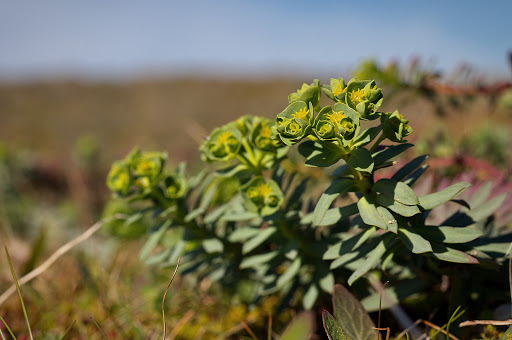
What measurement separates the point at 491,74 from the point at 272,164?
4.55 feet

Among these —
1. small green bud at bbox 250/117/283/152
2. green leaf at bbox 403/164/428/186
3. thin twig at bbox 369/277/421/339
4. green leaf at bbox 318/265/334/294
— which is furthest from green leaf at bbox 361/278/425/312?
small green bud at bbox 250/117/283/152

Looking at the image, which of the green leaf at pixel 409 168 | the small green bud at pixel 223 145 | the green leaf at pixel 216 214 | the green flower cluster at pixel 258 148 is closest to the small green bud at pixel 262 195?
the green flower cluster at pixel 258 148

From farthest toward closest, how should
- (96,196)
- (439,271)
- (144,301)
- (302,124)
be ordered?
(96,196)
(144,301)
(439,271)
(302,124)

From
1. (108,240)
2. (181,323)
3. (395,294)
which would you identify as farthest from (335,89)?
(108,240)

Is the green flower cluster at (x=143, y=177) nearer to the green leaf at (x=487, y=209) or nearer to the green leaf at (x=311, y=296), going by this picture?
the green leaf at (x=311, y=296)

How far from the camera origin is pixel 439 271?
1132 millimetres

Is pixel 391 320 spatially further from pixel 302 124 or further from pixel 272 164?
pixel 302 124

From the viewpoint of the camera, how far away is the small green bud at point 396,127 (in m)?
0.90

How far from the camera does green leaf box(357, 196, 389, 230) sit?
909 mm

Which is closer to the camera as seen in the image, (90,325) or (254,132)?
(254,132)

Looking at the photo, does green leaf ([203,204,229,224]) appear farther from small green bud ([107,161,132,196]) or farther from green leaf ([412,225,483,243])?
green leaf ([412,225,483,243])

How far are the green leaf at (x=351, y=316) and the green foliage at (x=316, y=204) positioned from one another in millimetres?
82

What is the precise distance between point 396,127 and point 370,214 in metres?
0.21

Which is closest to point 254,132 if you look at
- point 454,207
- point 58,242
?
point 454,207
